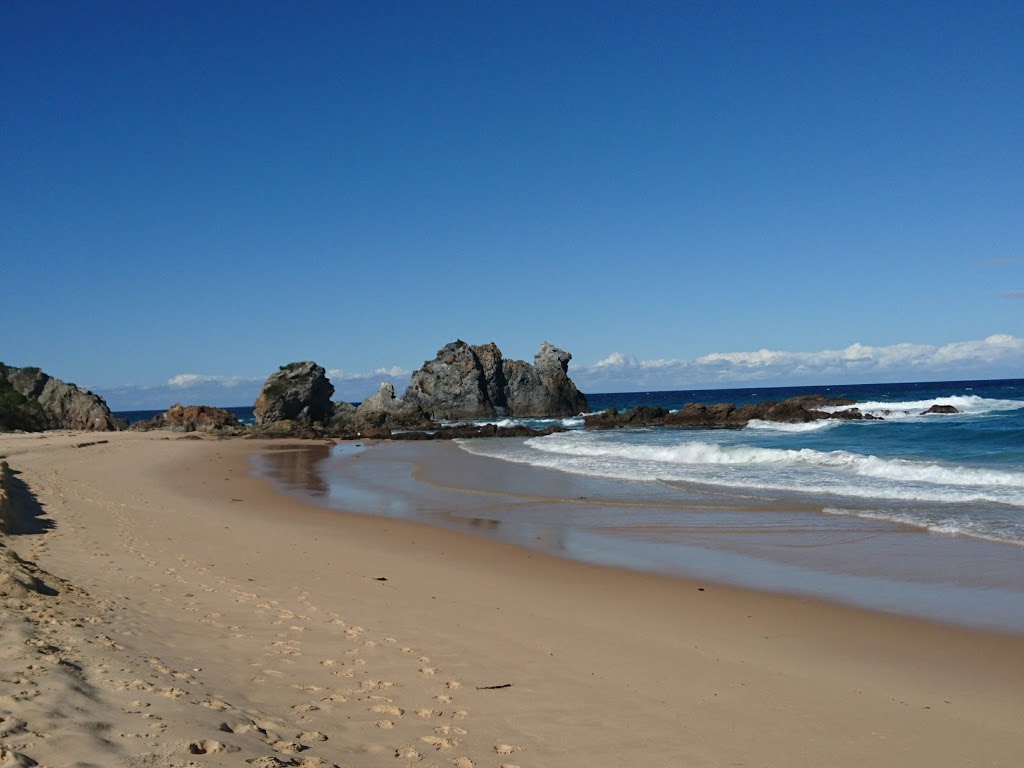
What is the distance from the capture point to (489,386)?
72.6 metres

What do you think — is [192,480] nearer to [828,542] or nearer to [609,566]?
[609,566]

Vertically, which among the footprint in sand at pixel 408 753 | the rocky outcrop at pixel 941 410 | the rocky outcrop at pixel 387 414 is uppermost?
the rocky outcrop at pixel 387 414

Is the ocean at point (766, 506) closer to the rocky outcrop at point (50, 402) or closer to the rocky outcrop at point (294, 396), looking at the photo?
the rocky outcrop at point (294, 396)

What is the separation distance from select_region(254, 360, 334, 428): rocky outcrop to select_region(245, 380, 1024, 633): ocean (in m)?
23.0

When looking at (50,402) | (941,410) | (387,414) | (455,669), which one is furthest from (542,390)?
(455,669)

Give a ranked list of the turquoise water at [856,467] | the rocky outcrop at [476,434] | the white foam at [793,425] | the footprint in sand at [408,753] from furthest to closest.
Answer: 1. the rocky outcrop at [476,434]
2. the white foam at [793,425]
3. the turquoise water at [856,467]
4. the footprint in sand at [408,753]

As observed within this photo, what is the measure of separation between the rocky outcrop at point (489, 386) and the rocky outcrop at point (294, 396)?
13.8 metres

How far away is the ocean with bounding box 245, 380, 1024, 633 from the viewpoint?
9.80m

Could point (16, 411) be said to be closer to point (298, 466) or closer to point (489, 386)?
point (298, 466)

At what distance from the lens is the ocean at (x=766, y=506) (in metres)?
9.80

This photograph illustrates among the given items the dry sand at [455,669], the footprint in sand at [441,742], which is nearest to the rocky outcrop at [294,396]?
the dry sand at [455,669]

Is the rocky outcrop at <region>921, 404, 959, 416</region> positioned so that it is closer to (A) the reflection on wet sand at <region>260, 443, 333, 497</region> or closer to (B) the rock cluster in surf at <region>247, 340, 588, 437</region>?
(B) the rock cluster in surf at <region>247, 340, 588, 437</region>

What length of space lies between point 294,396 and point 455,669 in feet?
172

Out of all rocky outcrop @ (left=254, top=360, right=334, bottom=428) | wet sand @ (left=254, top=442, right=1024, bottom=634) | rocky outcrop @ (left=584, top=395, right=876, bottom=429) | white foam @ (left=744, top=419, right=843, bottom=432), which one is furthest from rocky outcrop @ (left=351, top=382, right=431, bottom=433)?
wet sand @ (left=254, top=442, right=1024, bottom=634)
